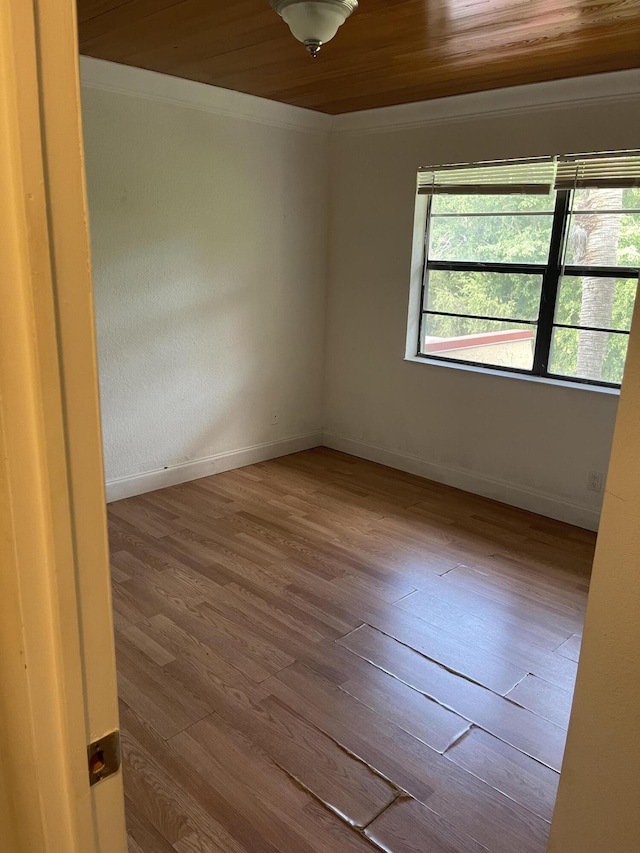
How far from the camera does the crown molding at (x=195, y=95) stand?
3330 millimetres

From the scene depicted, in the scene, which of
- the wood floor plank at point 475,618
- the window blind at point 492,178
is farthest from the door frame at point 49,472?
the window blind at point 492,178

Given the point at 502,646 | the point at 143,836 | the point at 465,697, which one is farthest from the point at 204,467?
the point at 143,836

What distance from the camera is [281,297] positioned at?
4574mm

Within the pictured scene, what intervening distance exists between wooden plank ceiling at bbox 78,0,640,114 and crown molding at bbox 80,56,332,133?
2.4 inches

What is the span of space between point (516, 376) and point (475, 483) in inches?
30.2

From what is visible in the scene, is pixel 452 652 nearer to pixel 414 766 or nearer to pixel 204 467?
pixel 414 766

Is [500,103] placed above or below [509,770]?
above

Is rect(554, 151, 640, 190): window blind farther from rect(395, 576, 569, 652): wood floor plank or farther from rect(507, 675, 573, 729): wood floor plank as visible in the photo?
rect(507, 675, 573, 729): wood floor plank

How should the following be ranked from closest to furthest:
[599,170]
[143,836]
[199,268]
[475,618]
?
[143,836]
[475,618]
[599,170]
[199,268]

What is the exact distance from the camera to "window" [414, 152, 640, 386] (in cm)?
343

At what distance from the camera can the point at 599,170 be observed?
3.38 metres

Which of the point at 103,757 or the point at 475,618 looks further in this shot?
the point at 475,618

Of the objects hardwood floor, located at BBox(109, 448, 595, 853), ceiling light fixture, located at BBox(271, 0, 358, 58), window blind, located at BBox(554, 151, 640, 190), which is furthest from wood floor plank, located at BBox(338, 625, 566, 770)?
window blind, located at BBox(554, 151, 640, 190)

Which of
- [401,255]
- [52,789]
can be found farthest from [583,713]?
[401,255]
